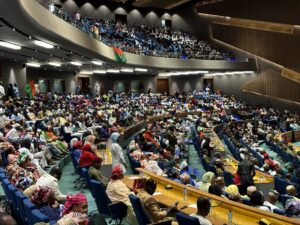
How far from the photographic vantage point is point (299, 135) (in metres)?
23.9

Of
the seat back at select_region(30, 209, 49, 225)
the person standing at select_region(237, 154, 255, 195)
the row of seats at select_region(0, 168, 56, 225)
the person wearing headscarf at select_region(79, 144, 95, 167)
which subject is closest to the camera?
the seat back at select_region(30, 209, 49, 225)

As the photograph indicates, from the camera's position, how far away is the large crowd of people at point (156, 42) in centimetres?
2628

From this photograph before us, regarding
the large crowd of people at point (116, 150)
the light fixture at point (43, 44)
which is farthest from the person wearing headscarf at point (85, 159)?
the light fixture at point (43, 44)

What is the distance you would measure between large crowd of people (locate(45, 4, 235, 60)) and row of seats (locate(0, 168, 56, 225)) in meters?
16.2

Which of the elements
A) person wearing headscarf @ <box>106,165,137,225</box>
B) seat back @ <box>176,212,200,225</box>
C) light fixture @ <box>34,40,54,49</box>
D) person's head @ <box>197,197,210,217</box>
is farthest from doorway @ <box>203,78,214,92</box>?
seat back @ <box>176,212,200,225</box>

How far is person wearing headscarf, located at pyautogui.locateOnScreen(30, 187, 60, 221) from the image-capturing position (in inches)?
197

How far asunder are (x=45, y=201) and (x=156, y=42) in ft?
96.3

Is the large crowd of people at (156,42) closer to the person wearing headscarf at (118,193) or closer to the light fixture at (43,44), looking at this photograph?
the light fixture at (43,44)

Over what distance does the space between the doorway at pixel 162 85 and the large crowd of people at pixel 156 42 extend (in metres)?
5.20

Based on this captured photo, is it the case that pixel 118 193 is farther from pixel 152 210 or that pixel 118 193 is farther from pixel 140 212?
pixel 152 210

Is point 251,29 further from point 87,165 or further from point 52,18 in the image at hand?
point 87,165

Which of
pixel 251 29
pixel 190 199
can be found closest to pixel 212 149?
pixel 190 199

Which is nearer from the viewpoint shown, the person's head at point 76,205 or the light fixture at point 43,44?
the person's head at point 76,205

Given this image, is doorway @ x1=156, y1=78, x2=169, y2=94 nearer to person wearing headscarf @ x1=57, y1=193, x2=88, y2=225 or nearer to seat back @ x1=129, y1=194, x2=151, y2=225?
seat back @ x1=129, y1=194, x2=151, y2=225
